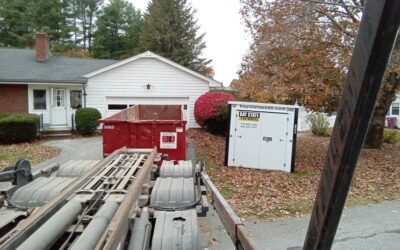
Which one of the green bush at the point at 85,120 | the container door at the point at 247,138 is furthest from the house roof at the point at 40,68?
the container door at the point at 247,138

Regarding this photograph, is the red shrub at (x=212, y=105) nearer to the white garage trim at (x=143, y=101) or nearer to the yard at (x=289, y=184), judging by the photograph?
the white garage trim at (x=143, y=101)

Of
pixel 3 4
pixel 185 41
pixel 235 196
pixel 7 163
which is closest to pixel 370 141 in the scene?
pixel 235 196

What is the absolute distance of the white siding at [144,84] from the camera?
68.0 feet

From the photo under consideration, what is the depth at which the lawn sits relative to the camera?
12173 millimetres

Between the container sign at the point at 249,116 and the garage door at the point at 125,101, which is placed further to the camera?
the garage door at the point at 125,101

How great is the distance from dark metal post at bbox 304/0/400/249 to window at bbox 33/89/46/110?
2182cm

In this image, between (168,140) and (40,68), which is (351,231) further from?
(40,68)

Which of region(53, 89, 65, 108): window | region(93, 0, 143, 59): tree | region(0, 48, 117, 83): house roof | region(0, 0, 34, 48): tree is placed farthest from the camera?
region(93, 0, 143, 59): tree

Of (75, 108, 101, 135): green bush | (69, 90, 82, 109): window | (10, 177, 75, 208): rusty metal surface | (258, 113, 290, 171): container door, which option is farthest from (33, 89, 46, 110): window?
(10, 177, 75, 208): rusty metal surface

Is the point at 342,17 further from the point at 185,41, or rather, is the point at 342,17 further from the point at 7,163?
the point at 185,41

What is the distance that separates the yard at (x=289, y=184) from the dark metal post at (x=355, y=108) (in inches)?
215

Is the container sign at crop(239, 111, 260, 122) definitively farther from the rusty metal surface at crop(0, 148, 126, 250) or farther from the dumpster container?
the rusty metal surface at crop(0, 148, 126, 250)

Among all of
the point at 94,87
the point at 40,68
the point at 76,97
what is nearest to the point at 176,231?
the point at 94,87

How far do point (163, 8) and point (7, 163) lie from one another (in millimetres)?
30368
